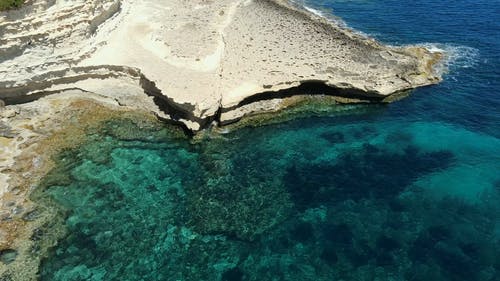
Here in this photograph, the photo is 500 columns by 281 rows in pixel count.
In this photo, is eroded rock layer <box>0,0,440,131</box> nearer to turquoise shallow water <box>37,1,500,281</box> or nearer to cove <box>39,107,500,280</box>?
turquoise shallow water <box>37,1,500,281</box>

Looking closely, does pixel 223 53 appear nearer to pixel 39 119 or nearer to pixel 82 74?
pixel 82 74

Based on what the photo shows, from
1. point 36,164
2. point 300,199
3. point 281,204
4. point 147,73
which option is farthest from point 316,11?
point 36,164

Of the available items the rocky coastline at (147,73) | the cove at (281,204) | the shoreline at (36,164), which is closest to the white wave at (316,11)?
the rocky coastline at (147,73)

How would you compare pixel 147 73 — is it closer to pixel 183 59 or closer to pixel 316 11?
pixel 183 59

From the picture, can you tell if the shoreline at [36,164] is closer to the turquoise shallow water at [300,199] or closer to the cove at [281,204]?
the cove at [281,204]

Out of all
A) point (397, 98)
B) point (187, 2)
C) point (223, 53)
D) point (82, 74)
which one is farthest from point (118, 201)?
point (187, 2)
